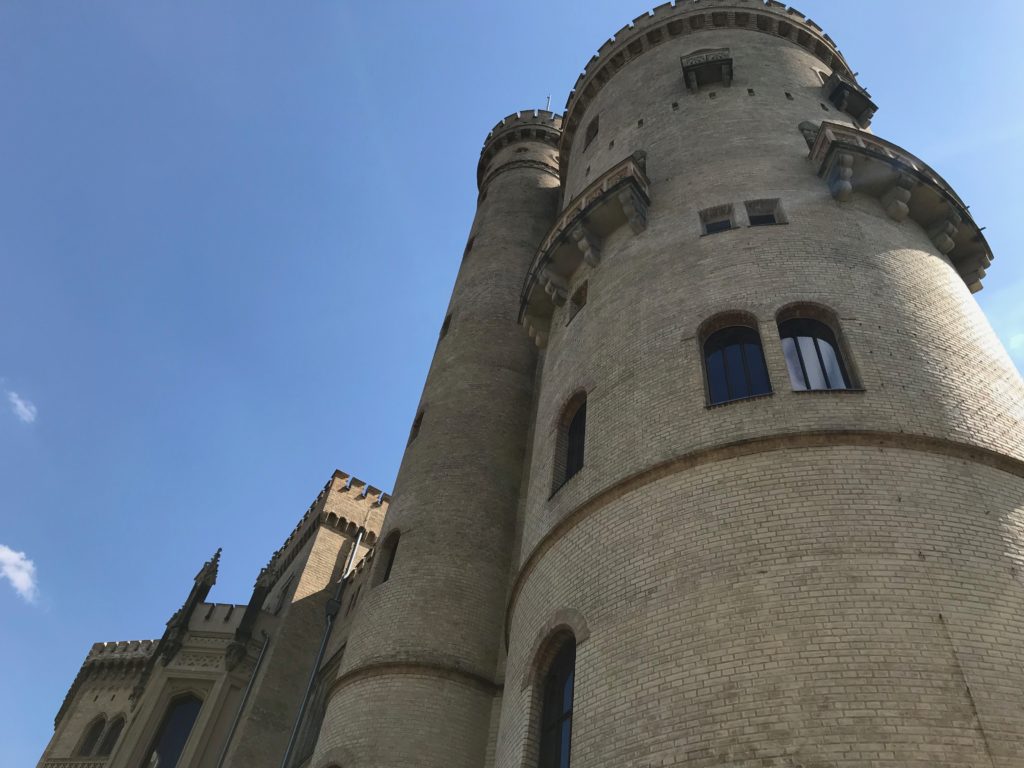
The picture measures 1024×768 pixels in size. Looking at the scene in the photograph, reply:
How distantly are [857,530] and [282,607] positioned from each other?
912 inches

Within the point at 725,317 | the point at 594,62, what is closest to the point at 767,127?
the point at 725,317

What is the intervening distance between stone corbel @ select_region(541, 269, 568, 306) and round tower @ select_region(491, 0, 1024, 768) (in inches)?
3.1

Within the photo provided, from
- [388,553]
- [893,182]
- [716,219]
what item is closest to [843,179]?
[893,182]

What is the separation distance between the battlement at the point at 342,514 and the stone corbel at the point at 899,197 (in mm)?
22044

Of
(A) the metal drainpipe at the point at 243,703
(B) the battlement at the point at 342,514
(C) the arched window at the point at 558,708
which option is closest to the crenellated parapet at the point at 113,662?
(B) the battlement at the point at 342,514

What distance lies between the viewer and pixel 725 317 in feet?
41.0

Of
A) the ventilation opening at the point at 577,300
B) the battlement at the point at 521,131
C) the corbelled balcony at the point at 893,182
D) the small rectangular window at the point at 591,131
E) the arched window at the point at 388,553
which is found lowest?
the arched window at the point at 388,553

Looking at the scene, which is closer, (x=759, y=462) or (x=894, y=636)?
(x=894, y=636)

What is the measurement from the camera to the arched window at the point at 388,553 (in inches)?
736

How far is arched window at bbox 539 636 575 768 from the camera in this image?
10305 millimetres

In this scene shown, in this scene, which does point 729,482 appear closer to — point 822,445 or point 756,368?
point 822,445

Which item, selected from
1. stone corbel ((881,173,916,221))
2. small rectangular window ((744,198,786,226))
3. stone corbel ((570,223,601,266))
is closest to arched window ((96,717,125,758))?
stone corbel ((570,223,601,266))

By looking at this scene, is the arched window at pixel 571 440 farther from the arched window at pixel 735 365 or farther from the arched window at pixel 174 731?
the arched window at pixel 174 731

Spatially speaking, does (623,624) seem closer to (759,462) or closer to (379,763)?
Answer: (759,462)
